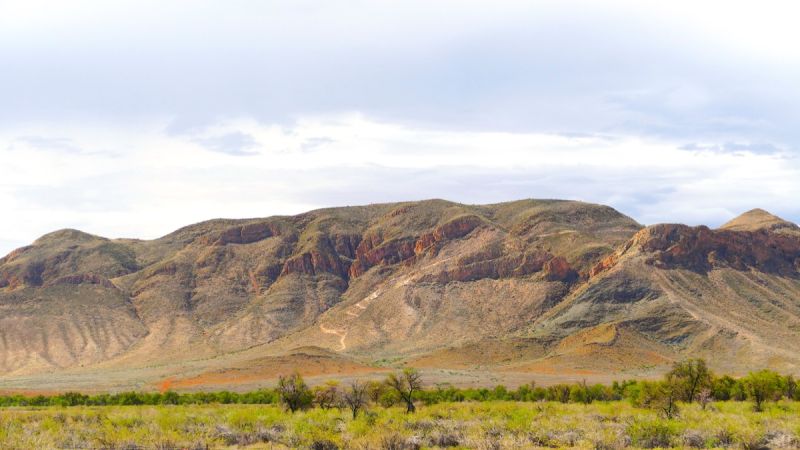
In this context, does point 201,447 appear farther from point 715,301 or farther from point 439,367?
point 715,301

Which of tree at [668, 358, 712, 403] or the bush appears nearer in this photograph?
the bush

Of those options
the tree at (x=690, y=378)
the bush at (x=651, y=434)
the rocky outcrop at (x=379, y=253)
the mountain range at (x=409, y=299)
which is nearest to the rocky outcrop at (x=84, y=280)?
the mountain range at (x=409, y=299)

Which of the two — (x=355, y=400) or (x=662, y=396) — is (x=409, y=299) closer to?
(x=662, y=396)

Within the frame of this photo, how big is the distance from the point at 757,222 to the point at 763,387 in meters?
108

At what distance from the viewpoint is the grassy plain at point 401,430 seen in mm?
36125

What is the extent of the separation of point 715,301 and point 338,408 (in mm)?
84195

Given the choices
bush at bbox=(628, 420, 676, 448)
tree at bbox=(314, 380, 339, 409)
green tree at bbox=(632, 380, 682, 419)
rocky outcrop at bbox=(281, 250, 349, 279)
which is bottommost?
green tree at bbox=(632, 380, 682, 419)

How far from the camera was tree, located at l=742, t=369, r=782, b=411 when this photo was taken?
181 feet

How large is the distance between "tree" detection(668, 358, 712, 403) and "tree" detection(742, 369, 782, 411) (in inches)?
120

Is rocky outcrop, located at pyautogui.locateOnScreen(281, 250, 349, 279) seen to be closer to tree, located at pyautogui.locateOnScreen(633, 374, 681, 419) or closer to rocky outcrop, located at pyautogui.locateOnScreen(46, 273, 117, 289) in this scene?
rocky outcrop, located at pyautogui.locateOnScreen(46, 273, 117, 289)

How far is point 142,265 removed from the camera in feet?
613

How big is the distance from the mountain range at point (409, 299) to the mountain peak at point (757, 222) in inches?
27.9

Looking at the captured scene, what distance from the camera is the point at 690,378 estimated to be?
56.6 m

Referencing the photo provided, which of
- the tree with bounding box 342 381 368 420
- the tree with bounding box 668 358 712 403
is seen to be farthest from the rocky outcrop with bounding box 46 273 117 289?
the tree with bounding box 668 358 712 403
